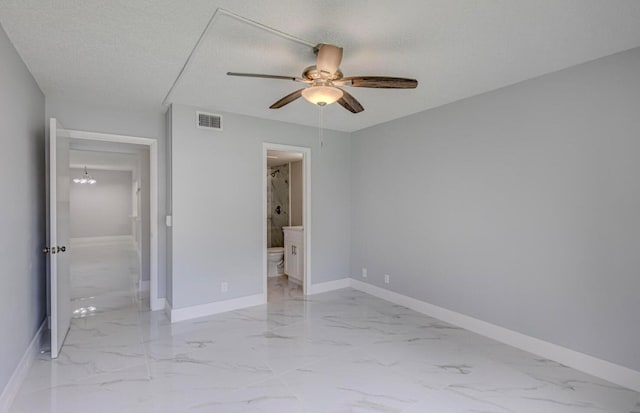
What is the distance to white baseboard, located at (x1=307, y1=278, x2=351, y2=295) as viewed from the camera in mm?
4801

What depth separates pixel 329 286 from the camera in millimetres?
4961

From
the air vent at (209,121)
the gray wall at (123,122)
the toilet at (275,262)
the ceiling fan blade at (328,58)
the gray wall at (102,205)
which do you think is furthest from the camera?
the gray wall at (102,205)

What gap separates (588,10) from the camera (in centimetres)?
190

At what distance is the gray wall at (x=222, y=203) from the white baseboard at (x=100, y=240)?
835 centimetres

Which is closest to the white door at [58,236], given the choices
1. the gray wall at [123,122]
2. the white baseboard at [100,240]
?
the gray wall at [123,122]

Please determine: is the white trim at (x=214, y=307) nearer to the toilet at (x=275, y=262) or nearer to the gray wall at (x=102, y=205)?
the toilet at (x=275, y=262)

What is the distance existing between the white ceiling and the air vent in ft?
1.89

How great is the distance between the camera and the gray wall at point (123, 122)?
11.5ft

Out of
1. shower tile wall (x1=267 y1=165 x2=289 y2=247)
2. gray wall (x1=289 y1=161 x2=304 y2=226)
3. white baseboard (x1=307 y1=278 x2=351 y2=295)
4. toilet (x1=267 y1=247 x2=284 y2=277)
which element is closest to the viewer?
white baseboard (x1=307 y1=278 x2=351 y2=295)

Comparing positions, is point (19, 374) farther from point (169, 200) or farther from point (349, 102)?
point (349, 102)

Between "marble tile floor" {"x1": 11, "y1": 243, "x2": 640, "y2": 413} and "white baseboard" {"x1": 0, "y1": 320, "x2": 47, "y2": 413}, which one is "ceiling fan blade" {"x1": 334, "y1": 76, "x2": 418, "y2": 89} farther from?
"white baseboard" {"x1": 0, "y1": 320, "x2": 47, "y2": 413}

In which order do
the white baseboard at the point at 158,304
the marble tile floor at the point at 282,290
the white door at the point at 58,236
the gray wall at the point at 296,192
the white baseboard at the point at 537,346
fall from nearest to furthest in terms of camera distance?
the white baseboard at the point at 537,346, the white door at the point at 58,236, the white baseboard at the point at 158,304, the marble tile floor at the point at 282,290, the gray wall at the point at 296,192

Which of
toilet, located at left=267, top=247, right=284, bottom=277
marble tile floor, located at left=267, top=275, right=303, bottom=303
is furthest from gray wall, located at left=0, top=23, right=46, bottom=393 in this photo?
toilet, located at left=267, top=247, right=284, bottom=277

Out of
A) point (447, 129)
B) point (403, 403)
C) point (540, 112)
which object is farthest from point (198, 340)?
point (540, 112)
